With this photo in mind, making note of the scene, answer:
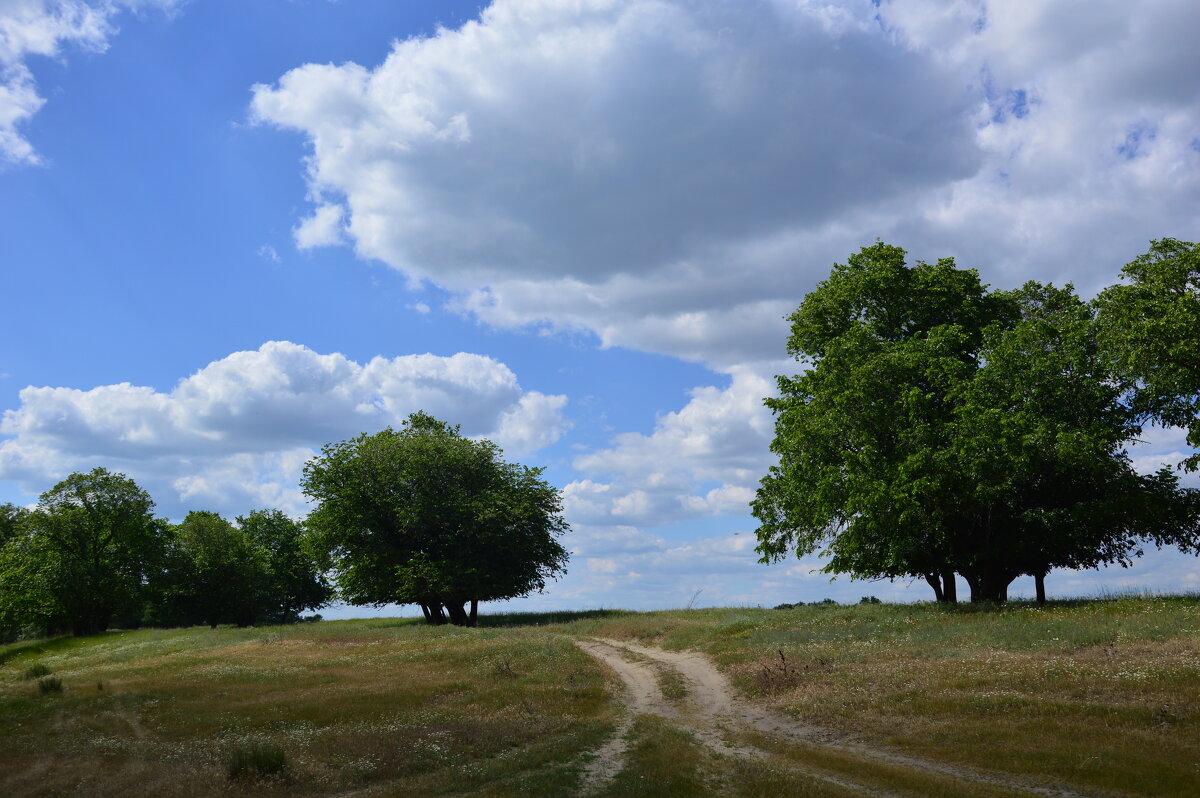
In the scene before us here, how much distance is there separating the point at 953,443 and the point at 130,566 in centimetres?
8363

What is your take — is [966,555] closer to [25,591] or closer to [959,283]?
[959,283]

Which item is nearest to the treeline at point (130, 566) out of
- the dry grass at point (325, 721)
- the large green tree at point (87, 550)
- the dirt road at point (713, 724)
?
the large green tree at point (87, 550)

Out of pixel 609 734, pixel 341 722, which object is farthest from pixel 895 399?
pixel 341 722

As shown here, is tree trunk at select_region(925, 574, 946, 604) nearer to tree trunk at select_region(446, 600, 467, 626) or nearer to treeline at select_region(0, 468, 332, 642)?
tree trunk at select_region(446, 600, 467, 626)

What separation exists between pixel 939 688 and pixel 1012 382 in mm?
21045

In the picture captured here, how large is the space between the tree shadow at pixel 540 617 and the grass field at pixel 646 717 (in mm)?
23323

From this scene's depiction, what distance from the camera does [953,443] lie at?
126 feet

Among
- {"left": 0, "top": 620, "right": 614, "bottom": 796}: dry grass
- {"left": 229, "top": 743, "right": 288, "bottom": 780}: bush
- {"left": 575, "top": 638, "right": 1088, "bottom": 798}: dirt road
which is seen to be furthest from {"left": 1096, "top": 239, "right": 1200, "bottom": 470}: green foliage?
{"left": 229, "top": 743, "right": 288, "bottom": 780}: bush

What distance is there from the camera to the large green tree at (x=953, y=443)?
37312 mm

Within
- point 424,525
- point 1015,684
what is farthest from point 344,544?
point 1015,684

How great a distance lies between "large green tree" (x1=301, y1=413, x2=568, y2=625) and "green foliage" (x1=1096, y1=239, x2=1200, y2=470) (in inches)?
1762

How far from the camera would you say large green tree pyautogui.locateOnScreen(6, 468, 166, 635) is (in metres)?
74.0

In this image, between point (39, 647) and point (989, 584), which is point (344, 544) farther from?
point (989, 584)

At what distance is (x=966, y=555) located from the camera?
4178 cm
